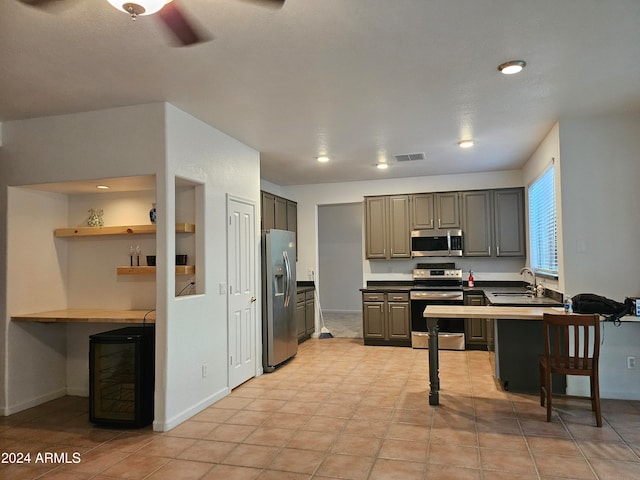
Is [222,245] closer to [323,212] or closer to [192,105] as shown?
[192,105]

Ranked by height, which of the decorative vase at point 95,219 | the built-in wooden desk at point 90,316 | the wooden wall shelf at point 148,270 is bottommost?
the built-in wooden desk at point 90,316

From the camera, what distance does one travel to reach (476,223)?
22.0 ft

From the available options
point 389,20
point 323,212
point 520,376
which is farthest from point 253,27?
point 323,212

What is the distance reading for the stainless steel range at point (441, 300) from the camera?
20.7ft

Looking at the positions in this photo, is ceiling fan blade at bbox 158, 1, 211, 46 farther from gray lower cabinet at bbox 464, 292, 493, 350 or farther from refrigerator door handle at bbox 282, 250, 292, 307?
gray lower cabinet at bbox 464, 292, 493, 350

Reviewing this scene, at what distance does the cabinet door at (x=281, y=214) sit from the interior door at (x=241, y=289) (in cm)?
143

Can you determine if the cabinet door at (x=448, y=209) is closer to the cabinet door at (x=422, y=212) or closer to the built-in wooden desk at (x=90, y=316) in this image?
the cabinet door at (x=422, y=212)

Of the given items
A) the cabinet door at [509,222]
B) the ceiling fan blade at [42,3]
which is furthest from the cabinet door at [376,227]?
the ceiling fan blade at [42,3]

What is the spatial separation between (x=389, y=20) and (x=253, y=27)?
75 cm

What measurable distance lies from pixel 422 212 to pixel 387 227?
0.58 metres

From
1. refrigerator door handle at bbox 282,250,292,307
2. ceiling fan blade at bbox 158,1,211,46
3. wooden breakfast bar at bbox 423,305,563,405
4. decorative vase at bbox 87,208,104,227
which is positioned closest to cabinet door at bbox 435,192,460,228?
refrigerator door handle at bbox 282,250,292,307

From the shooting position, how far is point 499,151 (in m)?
5.48

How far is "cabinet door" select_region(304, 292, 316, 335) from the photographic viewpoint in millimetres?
7152

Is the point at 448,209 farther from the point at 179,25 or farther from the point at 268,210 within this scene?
the point at 179,25
